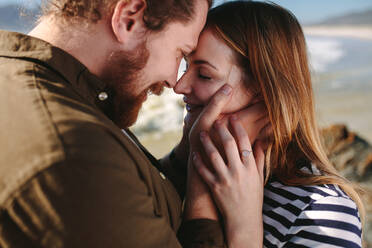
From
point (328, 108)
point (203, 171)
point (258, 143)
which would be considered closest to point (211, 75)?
point (258, 143)

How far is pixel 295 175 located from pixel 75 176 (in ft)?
4.54

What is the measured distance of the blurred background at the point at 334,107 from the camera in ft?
11.5

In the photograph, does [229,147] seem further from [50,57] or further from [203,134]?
[50,57]

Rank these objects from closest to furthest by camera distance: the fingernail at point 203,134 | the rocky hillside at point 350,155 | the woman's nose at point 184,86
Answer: the fingernail at point 203,134 < the woman's nose at point 184,86 < the rocky hillside at point 350,155

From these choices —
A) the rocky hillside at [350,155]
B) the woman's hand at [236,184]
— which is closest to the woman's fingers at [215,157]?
the woman's hand at [236,184]

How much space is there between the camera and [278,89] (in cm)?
219

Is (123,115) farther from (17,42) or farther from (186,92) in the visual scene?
(17,42)

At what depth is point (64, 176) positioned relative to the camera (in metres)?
1.07

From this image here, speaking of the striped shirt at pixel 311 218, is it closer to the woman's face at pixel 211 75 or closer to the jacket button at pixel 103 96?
the woman's face at pixel 211 75

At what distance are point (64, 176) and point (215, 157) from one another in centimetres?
103

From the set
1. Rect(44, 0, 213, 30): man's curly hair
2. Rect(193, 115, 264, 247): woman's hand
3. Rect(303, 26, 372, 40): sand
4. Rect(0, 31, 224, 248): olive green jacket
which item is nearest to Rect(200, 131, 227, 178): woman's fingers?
Rect(193, 115, 264, 247): woman's hand

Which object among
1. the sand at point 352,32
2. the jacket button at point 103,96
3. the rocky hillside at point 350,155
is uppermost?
the jacket button at point 103,96

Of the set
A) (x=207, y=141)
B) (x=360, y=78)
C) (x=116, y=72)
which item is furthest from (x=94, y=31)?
(x=360, y=78)

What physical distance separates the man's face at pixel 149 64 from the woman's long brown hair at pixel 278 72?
26 centimetres
